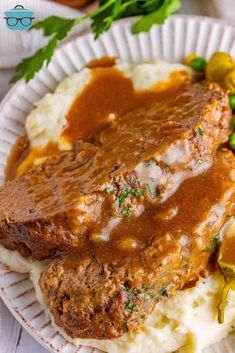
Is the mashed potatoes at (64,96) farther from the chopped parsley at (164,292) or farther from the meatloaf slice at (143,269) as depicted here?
the chopped parsley at (164,292)

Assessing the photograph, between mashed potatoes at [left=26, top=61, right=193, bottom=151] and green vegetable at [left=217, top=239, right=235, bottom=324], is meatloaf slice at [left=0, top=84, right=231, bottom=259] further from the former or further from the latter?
green vegetable at [left=217, top=239, right=235, bottom=324]

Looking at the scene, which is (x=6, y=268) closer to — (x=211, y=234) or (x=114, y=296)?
(x=114, y=296)

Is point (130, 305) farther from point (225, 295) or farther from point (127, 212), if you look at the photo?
point (225, 295)

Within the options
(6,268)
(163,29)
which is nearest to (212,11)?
(163,29)

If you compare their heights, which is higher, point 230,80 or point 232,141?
point 230,80

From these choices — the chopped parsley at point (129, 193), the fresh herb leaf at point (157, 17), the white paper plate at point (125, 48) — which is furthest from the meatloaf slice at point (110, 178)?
the fresh herb leaf at point (157, 17)

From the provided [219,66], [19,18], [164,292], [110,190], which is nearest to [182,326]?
[164,292]

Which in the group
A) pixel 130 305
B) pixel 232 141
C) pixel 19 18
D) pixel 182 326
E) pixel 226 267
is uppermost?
pixel 19 18
